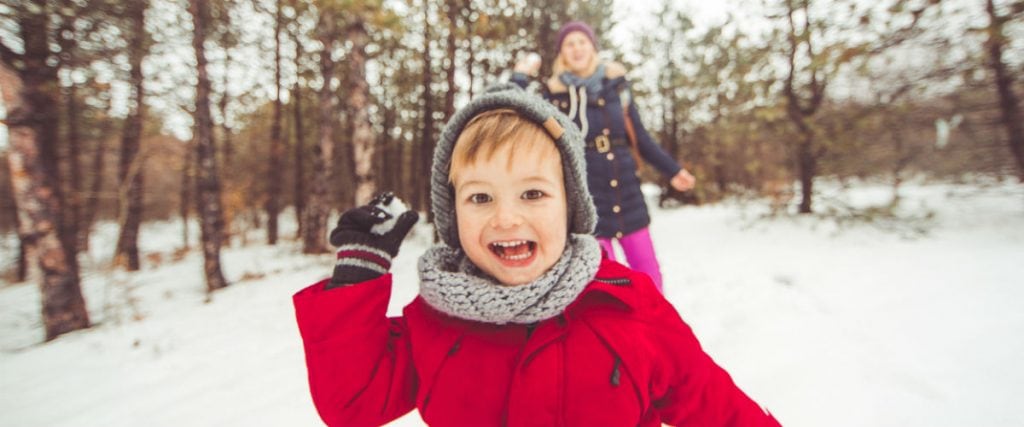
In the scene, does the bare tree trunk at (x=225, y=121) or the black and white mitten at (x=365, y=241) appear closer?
the black and white mitten at (x=365, y=241)

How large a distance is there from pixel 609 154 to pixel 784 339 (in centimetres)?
191

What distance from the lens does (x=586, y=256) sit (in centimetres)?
116

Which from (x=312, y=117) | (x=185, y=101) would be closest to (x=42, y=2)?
(x=185, y=101)

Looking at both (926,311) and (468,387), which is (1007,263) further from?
(468,387)

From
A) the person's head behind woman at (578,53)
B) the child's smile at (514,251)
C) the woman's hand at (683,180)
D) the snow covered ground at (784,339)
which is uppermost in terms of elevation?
the person's head behind woman at (578,53)

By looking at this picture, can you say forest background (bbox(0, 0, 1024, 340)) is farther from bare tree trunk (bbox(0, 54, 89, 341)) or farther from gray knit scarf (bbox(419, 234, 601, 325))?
gray knit scarf (bbox(419, 234, 601, 325))

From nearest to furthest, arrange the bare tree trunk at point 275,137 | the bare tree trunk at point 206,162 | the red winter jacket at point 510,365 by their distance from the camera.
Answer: the red winter jacket at point 510,365
the bare tree trunk at point 206,162
the bare tree trunk at point 275,137

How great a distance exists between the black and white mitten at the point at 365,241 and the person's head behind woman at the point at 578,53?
1740 millimetres

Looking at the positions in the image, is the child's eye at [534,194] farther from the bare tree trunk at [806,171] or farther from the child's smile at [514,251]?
the bare tree trunk at [806,171]

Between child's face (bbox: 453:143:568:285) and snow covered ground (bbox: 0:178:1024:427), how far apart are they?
1.58 metres

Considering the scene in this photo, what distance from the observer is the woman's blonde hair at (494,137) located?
3.72 ft

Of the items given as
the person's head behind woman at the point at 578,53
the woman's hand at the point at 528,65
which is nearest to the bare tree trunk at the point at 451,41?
the person's head behind woman at the point at 578,53

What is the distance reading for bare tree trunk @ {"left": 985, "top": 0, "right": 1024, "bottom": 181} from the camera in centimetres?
463

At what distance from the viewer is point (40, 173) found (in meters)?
4.52
